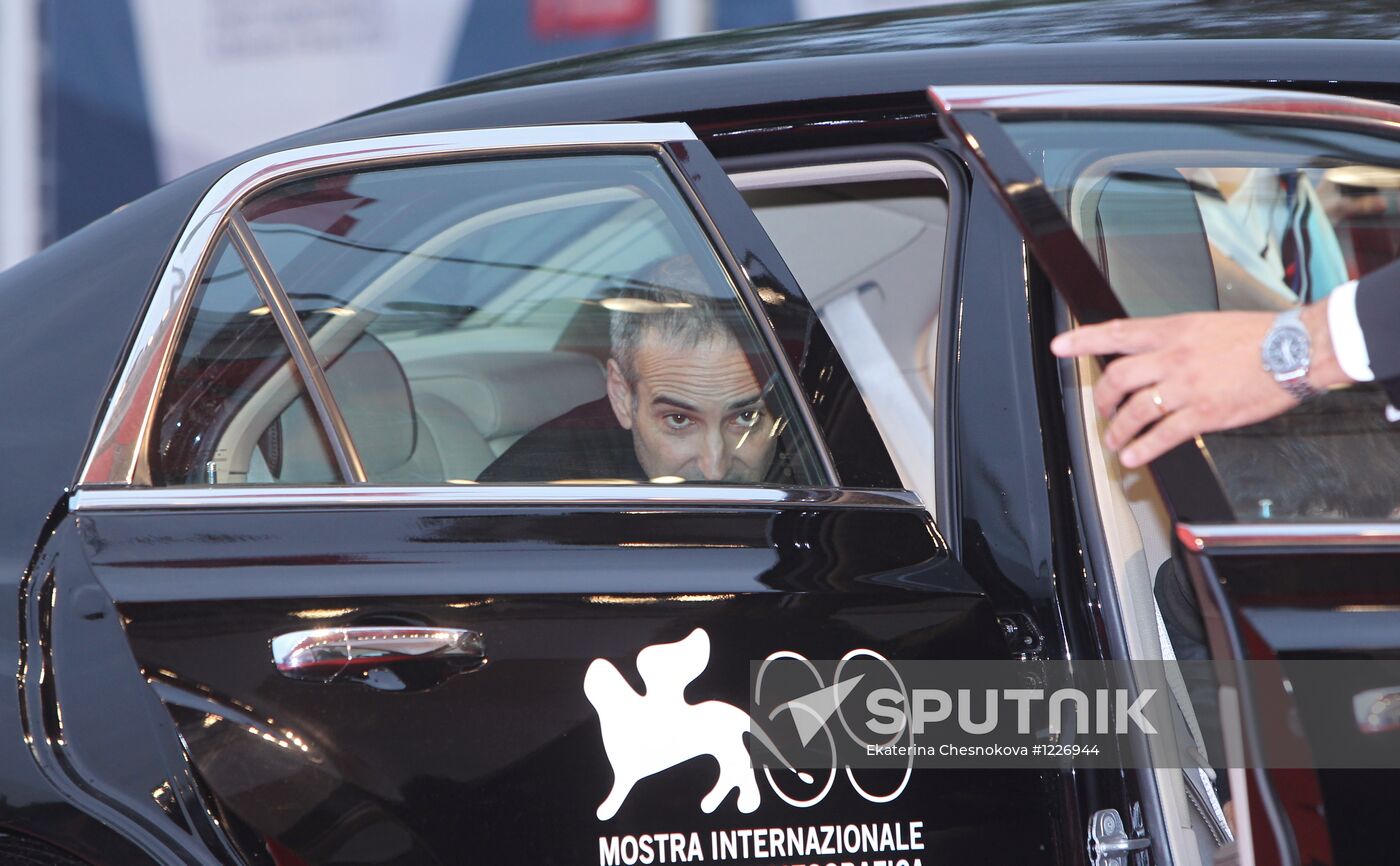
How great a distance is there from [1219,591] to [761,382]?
0.52 m

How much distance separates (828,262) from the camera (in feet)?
9.91

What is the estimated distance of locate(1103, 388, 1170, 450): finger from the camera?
1.21m

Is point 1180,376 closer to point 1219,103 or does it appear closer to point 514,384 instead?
point 1219,103

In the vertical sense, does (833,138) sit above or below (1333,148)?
above

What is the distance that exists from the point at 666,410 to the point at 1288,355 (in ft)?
2.13

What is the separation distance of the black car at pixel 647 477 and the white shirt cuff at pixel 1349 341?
0.14 meters

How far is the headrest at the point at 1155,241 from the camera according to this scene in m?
1.49

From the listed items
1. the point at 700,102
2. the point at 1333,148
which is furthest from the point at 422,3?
the point at 1333,148

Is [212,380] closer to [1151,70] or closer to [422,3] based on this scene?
[1151,70]

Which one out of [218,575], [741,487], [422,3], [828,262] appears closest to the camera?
[218,575]

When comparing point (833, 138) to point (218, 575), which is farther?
point (833, 138)

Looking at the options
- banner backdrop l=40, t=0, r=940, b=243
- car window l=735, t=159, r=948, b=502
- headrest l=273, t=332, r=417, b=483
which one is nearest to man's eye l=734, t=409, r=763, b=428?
headrest l=273, t=332, r=417, b=483

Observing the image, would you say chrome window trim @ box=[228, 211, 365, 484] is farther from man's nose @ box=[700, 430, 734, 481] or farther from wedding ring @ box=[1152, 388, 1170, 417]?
wedding ring @ box=[1152, 388, 1170, 417]

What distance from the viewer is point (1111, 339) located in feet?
4.01
